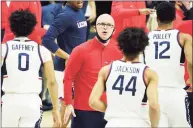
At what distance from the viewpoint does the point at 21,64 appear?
5.06 m

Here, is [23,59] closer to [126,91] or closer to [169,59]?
[126,91]

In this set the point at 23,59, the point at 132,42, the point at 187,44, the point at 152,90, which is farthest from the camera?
the point at 187,44

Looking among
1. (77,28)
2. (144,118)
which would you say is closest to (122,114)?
(144,118)

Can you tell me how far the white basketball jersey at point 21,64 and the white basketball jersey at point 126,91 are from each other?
1.08 metres

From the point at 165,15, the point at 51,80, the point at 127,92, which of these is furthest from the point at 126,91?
the point at 165,15

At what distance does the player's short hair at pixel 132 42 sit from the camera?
4.34 metres

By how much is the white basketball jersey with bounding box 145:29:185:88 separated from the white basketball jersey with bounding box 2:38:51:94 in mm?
1105

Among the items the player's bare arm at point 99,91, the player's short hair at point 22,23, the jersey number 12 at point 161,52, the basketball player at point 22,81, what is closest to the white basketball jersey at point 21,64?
the basketball player at point 22,81

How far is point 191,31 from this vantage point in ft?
18.9

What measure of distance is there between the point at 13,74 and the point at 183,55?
1592 mm

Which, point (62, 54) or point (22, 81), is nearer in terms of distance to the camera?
point (22, 81)

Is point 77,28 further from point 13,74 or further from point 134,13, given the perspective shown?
point 13,74

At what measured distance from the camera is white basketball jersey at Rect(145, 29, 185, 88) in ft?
17.3

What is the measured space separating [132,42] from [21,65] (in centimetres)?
119
